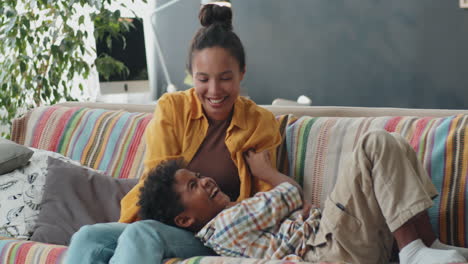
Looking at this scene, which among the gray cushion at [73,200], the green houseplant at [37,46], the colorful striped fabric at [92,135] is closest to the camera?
the gray cushion at [73,200]

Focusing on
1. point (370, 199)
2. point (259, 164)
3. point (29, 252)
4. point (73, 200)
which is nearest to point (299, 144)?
point (259, 164)

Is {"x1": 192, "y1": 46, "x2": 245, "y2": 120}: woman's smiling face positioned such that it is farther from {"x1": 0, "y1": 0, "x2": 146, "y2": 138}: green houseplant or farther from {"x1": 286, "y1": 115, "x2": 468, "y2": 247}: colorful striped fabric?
{"x1": 0, "y1": 0, "x2": 146, "y2": 138}: green houseplant

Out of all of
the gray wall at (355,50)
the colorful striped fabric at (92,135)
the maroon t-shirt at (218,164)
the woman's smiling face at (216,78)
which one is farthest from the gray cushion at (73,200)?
the gray wall at (355,50)

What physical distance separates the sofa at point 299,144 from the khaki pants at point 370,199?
23 centimetres

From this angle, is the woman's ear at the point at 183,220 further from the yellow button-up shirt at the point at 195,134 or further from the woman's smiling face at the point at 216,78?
the woman's smiling face at the point at 216,78

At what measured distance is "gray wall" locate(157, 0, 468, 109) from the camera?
397 centimetres

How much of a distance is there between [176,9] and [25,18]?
1.76 metres

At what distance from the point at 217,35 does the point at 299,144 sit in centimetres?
47

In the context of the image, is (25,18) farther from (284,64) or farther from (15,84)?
(284,64)

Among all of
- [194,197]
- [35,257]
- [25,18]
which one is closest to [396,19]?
[25,18]

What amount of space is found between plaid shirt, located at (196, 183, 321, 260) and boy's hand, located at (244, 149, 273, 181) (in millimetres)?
199

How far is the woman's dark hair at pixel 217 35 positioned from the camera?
81.2 inches

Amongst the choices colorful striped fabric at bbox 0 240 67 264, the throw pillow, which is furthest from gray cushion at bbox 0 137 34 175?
colorful striped fabric at bbox 0 240 67 264

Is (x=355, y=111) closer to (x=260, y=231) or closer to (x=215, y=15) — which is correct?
(x=215, y=15)
